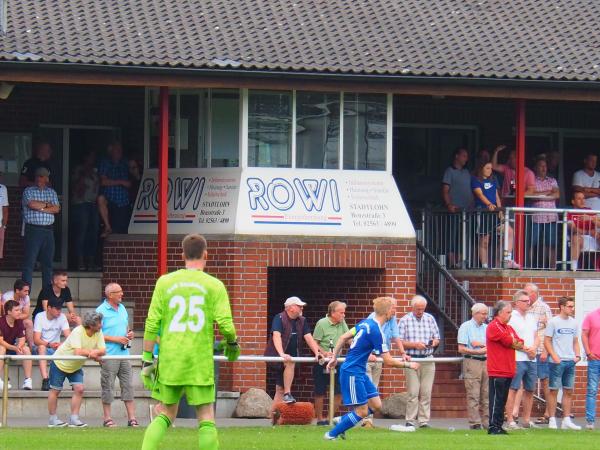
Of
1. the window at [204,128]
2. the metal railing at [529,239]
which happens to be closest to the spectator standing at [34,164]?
the window at [204,128]

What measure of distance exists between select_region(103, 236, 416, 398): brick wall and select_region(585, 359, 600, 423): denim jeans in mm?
3235

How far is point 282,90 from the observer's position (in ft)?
74.6

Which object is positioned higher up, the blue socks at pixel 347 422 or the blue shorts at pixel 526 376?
the blue shorts at pixel 526 376

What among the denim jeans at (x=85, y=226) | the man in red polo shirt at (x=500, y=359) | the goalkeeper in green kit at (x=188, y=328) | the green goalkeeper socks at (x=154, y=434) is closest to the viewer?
the green goalkeeper socks at (x=154, y=434)

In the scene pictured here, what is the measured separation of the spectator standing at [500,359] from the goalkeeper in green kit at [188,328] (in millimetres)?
6837

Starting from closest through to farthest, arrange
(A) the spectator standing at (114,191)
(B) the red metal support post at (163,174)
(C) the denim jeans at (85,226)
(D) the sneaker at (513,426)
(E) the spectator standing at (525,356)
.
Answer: (D) the sneaker at (513,426)
(E) the spectator standing at (525,356)
(B) the red metal support post at (163,174)
(A) the spectator standing at (114,191)
(C) the denim jeans at (85,226)

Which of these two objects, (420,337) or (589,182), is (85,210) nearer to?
(420,337)

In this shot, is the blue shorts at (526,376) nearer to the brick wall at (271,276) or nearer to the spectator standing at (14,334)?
the brick wall at (271,276)

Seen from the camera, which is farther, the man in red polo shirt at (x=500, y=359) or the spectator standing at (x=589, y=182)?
the spectator standing at (x=589, y=182)

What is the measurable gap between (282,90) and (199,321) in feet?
36.1

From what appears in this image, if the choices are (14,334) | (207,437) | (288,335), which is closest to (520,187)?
(288,335)

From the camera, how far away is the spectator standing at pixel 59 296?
2130 centimetres

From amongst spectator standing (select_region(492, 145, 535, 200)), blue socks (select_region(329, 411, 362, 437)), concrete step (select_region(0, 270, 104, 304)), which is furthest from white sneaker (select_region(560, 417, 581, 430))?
concrete step (select_region(0, 270, 104, 304))

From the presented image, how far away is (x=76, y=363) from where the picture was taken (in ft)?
61.0
